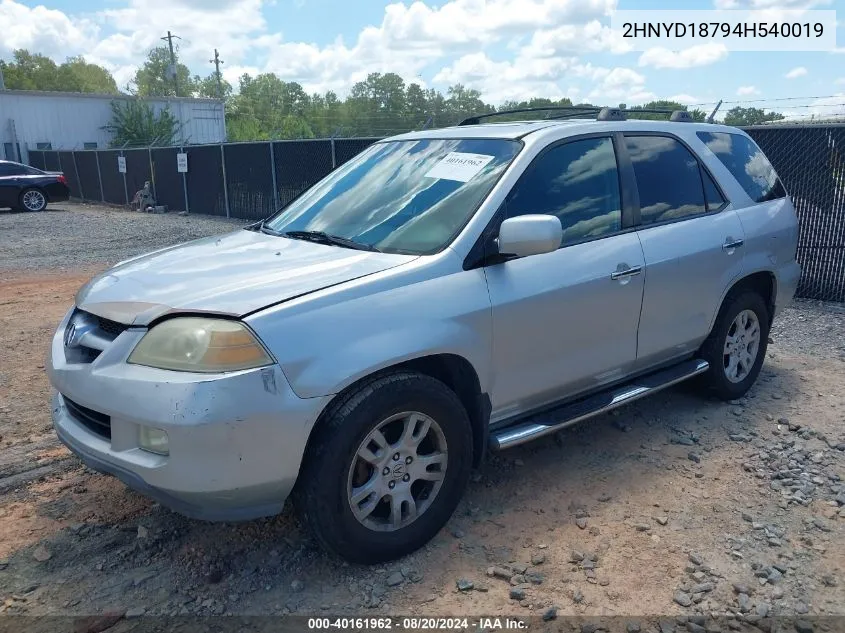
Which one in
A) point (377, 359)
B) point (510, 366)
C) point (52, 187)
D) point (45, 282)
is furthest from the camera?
point (52, 187)

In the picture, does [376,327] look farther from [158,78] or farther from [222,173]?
[158,78]

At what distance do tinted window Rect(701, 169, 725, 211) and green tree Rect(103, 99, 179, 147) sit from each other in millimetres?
36777

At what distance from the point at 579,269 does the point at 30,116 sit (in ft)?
123

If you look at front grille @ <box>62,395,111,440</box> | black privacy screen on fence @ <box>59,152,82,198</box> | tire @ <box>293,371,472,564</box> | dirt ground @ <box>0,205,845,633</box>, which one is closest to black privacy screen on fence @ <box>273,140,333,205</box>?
dirt ground @ <box>0,205,845,633</box>

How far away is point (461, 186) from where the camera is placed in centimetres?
356

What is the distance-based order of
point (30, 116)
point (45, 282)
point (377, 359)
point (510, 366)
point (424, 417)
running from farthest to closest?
point (30, 116) < point (45, 282) < point (510, 366) < point (424, 417) < point (377, 359)

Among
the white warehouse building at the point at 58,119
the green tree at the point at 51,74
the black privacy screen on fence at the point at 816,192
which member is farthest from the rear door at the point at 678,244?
the green tree at the point at 51,74

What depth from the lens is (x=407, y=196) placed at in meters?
3.67

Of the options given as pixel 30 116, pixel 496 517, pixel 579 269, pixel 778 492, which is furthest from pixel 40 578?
pixel 30 116

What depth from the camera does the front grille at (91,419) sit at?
2.88 metres

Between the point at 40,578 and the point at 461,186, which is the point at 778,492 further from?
the point at 40,578

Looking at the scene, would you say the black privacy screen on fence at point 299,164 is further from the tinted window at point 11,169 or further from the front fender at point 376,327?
the front fender at point 376,327

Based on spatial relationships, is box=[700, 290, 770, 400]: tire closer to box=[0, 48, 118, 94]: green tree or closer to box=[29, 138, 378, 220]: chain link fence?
box=[29, 138, 378, 220]: chain link fence

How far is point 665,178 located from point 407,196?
167 cm
